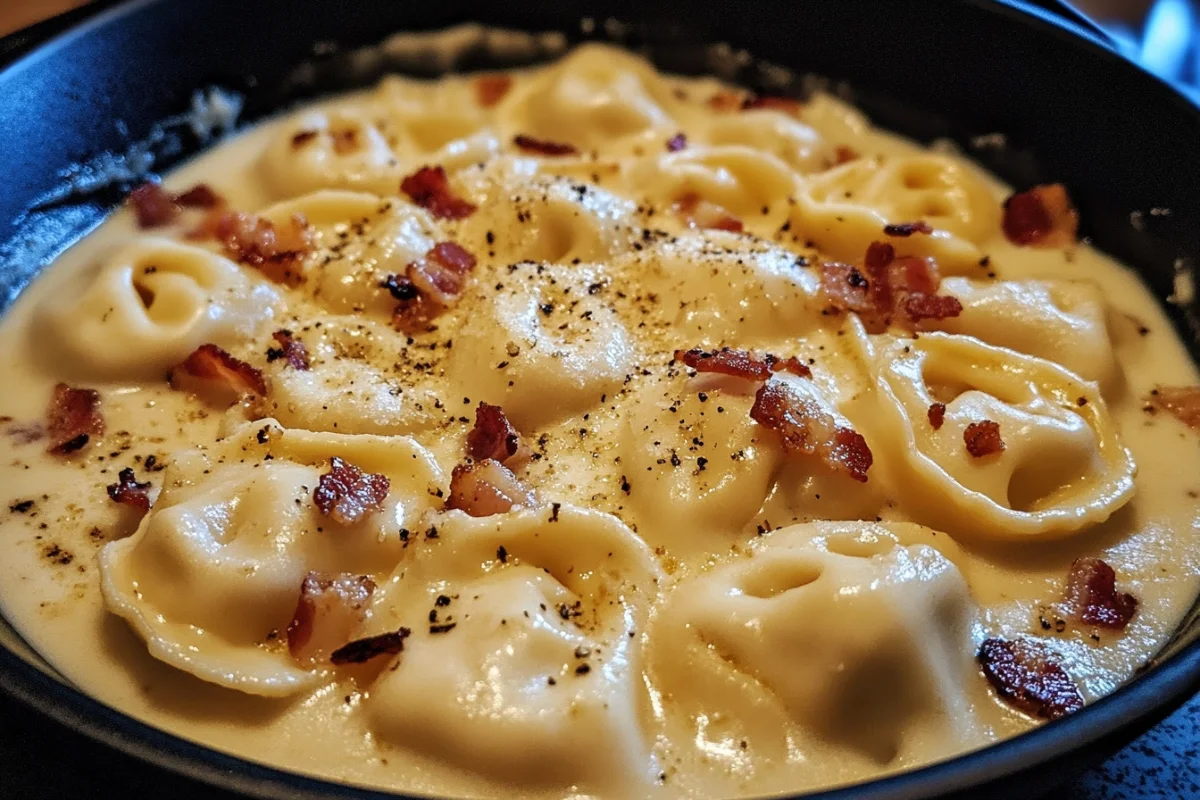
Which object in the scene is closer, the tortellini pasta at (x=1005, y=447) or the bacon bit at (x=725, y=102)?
the tortellini pasta at (x=1005, y=447)

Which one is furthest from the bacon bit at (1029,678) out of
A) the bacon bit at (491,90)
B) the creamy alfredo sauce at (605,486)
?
the bacon bit at (491,90)

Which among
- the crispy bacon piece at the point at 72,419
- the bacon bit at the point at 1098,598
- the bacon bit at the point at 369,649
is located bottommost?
the bacon bit at the point at 1098,598

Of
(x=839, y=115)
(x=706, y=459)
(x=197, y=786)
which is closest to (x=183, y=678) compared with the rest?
(x=197, y=786)

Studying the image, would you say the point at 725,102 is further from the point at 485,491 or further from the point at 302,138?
the point at 485,491

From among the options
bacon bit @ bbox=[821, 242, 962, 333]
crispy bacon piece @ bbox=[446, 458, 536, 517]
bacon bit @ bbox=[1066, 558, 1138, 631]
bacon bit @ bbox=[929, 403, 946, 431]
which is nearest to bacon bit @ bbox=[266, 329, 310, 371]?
crispy bacon piece @ bbox=[446, 458, 536, 517]

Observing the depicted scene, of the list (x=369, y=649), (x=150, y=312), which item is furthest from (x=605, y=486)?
(x=150, y=312)

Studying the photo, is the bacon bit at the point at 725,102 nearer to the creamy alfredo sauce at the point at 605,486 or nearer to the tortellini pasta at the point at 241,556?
the creamy alfredo sauce at the point at 605,486

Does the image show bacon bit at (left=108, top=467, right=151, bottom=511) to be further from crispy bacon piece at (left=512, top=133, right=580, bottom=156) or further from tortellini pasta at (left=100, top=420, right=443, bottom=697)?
crispy bacon piece at (left=512, top=133, right=580, bottom=156)
